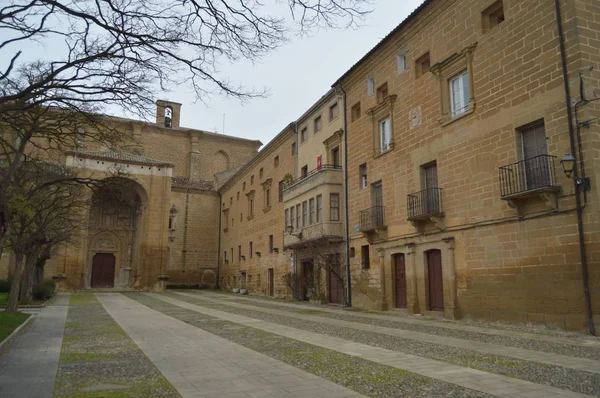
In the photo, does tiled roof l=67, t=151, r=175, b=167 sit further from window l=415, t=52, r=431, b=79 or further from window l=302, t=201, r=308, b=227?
window l=415, t=52, r=431, b=79

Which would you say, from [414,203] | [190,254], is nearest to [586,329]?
[414,203]

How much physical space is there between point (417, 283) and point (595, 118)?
806 cm

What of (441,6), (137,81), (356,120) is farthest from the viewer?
(356,120)

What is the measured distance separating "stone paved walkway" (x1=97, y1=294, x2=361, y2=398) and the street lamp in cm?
811

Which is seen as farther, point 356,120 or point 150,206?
point 150,206

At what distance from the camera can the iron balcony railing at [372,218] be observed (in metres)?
19.0

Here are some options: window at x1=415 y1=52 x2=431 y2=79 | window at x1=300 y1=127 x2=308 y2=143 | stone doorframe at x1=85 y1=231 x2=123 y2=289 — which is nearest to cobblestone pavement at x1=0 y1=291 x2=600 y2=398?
window at x1=415 y1=52 x2=431 y2=79

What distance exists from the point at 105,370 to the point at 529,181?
425 inches

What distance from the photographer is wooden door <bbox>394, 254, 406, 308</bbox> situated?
58.4ft

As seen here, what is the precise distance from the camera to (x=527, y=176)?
12.2m

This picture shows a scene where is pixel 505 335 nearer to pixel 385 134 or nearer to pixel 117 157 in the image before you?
pixel 385 134

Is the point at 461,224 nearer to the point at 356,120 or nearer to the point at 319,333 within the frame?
the point at 319,333

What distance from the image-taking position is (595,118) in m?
11.0

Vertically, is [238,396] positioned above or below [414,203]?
below
